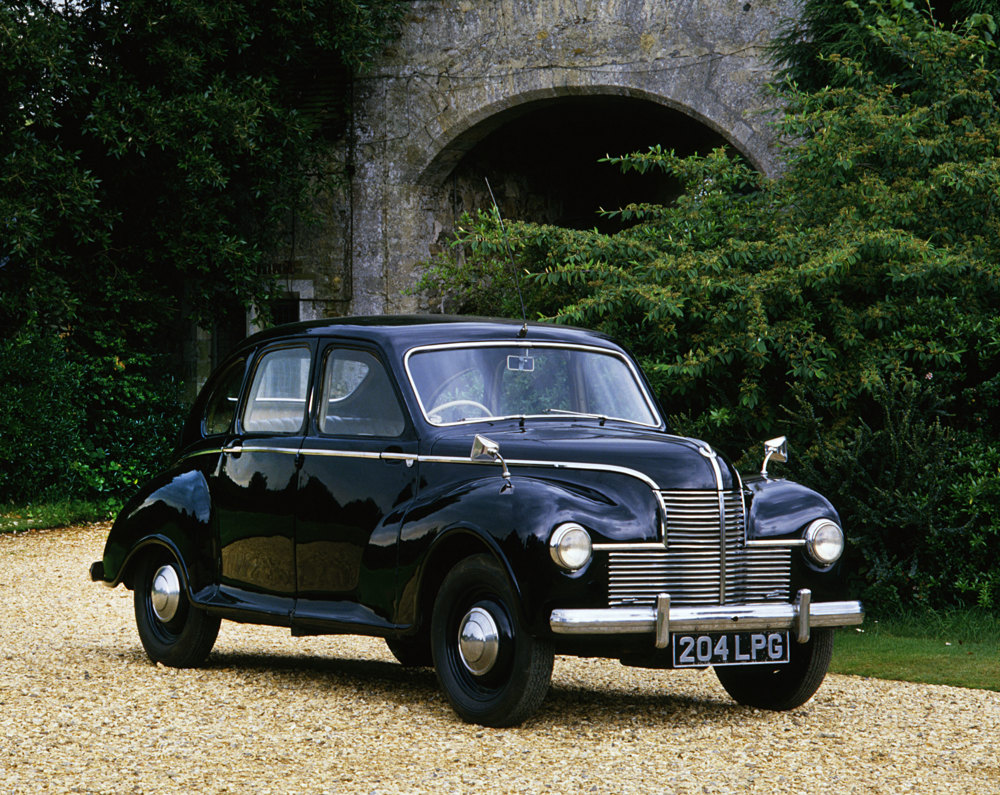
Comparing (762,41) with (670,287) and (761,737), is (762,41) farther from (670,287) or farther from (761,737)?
(761,737)

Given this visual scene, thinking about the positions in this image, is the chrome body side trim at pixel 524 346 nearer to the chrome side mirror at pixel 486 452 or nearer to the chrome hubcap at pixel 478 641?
the chrome side mirror at pixel 486 452

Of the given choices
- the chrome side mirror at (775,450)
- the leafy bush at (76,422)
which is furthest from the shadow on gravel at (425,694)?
the leafy bush at (76,422)

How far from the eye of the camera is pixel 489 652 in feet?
17.5

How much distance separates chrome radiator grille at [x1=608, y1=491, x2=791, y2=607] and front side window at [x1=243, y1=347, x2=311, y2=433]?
2.01m

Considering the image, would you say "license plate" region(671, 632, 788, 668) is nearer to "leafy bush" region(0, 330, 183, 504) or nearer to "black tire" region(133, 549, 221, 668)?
"black tire" region(133, 549, 221, 668)

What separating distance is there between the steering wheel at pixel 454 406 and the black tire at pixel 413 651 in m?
1.26

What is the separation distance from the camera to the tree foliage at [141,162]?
14055 millimetres

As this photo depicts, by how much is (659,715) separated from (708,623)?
26.7 inches

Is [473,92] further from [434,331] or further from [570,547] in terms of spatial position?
[570,547]

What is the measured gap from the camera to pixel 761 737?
536 cm

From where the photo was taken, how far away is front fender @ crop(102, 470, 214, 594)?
6.90 m

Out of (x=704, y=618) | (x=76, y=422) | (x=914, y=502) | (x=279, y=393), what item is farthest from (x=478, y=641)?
(x=76, y=422)

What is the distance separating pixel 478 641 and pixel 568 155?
14.2 metres

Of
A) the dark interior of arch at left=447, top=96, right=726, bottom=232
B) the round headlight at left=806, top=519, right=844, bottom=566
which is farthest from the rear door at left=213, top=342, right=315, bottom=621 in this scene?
the dark interior of arch at left=447, top=96, right=726, bottom=232
